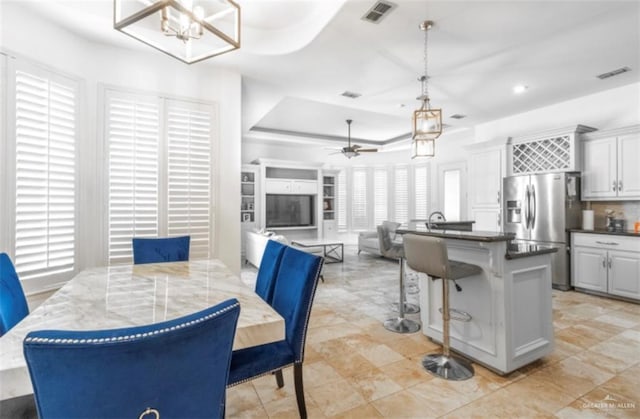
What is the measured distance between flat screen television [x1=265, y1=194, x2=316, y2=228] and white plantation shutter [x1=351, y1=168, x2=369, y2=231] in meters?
1.39

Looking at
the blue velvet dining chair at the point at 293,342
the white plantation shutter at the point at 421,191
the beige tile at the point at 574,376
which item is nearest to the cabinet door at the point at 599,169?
the beige tile at the point at 574,376

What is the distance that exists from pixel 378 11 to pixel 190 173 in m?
2.40

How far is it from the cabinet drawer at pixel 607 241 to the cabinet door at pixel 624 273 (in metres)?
0.07

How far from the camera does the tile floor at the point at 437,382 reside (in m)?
1.83

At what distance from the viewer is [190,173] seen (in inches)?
128

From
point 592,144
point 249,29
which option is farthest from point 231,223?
point 592,144

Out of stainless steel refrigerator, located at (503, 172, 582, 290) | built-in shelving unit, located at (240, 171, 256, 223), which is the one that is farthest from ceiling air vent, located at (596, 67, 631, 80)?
built-in shelving unit, located at (240, 171, 256, 223)

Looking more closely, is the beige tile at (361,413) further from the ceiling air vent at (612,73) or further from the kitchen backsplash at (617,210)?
the ceiling air vent at (612,73)

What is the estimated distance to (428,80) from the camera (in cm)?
387

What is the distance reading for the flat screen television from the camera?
24.3 ft

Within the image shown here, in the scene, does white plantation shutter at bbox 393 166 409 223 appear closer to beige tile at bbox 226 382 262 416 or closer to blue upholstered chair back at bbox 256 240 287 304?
blue upholstered chair back at bbox 256 240 287 304

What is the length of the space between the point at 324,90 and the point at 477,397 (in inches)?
146

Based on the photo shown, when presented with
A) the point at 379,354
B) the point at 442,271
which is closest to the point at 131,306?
the point at 442,271

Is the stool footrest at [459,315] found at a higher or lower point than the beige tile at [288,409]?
higher
